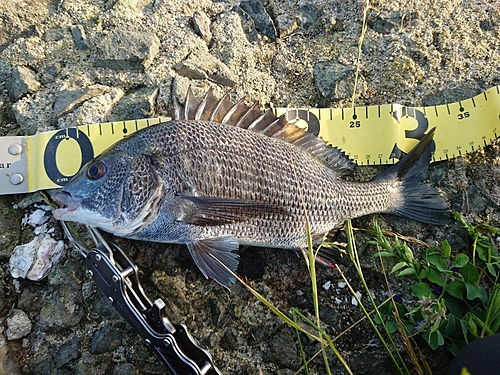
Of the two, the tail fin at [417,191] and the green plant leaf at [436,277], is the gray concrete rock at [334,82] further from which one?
the green plant leaf at [436,277]

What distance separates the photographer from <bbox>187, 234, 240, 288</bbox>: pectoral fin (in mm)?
2316

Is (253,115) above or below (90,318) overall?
above

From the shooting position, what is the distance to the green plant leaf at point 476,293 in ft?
7.27

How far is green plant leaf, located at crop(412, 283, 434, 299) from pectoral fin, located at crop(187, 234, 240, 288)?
1.19 meters

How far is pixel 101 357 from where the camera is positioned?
91.4 inches

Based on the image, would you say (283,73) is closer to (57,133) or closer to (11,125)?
(57,133)

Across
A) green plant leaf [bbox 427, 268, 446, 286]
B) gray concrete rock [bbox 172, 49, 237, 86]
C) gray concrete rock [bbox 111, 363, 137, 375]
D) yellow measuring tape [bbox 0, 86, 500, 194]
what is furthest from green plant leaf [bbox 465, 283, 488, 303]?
gray concrete rock [bbox 172, 49, 237, 86]

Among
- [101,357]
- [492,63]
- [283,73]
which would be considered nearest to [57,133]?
[101,357]

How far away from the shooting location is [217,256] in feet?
7.66

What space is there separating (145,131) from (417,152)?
198cm

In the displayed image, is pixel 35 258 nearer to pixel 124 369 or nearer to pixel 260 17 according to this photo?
pixel 124 369

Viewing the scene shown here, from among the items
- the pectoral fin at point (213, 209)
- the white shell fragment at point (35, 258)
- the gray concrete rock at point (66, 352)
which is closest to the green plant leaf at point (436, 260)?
the pectoral fin at point (213, 209)

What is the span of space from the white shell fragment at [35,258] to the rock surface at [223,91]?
0.07 metres

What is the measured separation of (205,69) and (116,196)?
1373 millimetres
